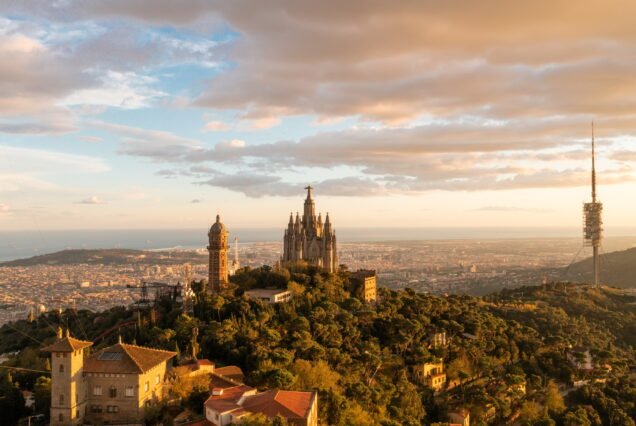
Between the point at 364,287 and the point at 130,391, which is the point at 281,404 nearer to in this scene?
the point at 130,391

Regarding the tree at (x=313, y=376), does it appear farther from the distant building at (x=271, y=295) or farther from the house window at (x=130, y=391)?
the distant building at (x=271, y=295)

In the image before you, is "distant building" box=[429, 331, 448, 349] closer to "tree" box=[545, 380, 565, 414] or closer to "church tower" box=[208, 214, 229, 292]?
"tree" box=[545, 380, 565, 414]

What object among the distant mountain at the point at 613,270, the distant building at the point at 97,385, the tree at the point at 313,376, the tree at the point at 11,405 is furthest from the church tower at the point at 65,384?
the distant mountain at the point at 613,270

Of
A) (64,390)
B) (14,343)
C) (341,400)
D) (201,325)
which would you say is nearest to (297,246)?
(201,325)

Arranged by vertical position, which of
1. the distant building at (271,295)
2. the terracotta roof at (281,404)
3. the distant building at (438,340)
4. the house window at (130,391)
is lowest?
the distant building at (438,340)

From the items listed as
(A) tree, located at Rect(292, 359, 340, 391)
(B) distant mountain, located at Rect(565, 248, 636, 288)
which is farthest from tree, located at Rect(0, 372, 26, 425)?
(B) distant mountain, located at Rect(565, 248, 636, 288)

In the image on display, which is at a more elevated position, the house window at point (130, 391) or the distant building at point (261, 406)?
the house window at point (130, 391)

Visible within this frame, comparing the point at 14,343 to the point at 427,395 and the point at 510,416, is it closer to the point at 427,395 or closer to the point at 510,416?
the point at 427,395
